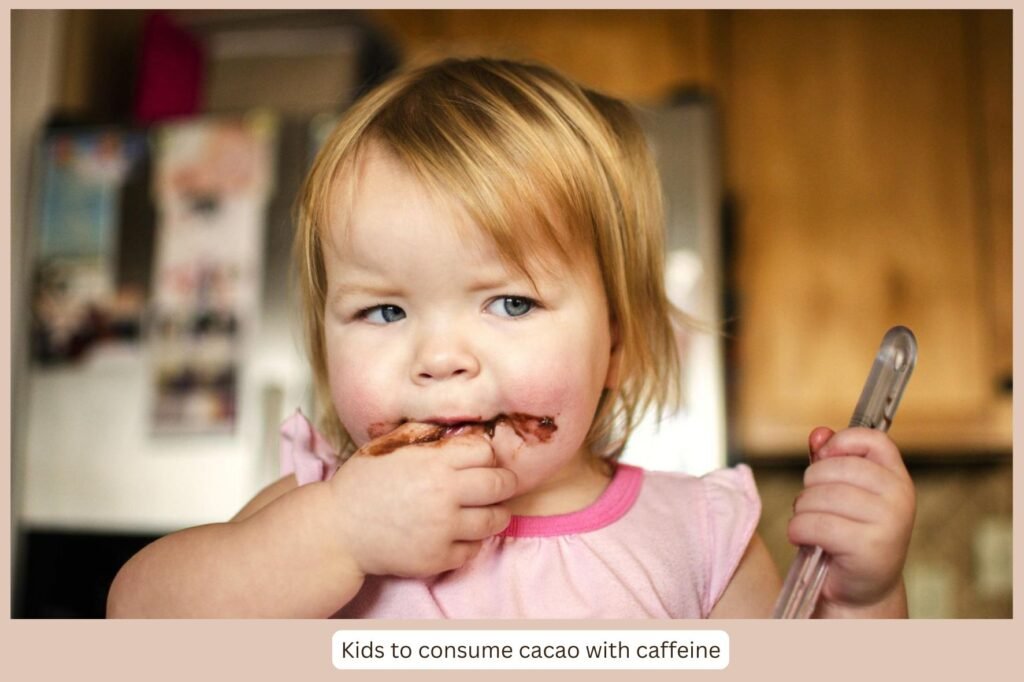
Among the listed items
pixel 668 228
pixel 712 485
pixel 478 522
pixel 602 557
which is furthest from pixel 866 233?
pixel 478 522

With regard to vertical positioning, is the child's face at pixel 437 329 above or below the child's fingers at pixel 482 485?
above

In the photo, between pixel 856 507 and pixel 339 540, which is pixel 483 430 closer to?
pixel 339 540

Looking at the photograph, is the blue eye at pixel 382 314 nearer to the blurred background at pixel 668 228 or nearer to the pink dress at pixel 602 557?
the pink dress at pixel 602 557

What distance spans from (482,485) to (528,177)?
0.58 feet

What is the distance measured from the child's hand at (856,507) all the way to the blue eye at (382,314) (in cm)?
23

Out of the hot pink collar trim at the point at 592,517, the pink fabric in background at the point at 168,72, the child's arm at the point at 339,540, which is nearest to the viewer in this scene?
the child's arm at the point at 339,540

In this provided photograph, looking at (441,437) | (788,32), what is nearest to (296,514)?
(441,437)

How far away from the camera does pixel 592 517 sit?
0.54m

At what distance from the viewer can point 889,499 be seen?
463 millimetres

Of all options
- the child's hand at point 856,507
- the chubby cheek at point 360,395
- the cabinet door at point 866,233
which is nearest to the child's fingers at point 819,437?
the child's hand at point 856,507

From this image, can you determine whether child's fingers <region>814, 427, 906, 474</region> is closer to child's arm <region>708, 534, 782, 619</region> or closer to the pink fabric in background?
child's arm <region>708, 534, 782, 619</region>

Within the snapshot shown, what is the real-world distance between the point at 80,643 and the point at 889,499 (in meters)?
0.40

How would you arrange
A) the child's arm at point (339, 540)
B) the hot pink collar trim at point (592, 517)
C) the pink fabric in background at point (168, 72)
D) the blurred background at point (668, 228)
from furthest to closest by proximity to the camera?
the pink fabric in background at point (168, 72), the blurred background at point (668, 228), the hot pink collar trim at point (592, 517), the child's arm at point (339, 540)

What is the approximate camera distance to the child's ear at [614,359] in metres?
0.56
